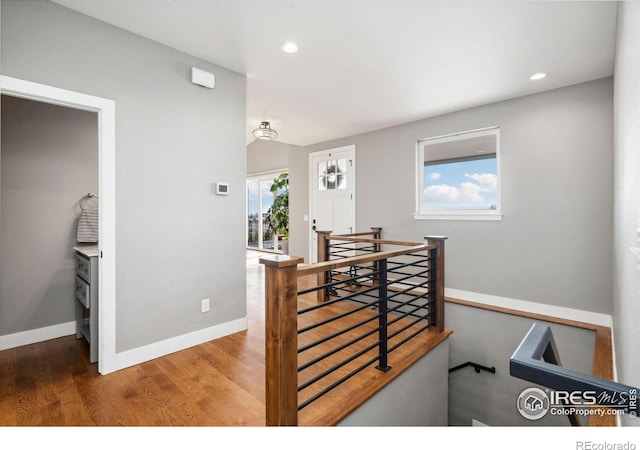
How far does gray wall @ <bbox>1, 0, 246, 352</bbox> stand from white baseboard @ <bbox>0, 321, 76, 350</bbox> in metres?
1.16

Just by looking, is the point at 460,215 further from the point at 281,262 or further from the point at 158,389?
the point at 158,389

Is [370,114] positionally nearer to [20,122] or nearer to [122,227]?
[122,227]

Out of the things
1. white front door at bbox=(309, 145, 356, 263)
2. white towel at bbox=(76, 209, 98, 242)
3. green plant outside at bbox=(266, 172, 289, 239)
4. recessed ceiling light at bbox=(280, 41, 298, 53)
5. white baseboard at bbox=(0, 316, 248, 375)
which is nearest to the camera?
white baseboard at bbox=(0, 316, 248, 375)

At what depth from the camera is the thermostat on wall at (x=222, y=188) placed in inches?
112

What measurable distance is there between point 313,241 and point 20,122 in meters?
4.31

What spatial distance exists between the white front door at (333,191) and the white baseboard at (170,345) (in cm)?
265

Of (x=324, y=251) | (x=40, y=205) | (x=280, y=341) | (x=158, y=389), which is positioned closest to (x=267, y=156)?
(x=324, y=251)

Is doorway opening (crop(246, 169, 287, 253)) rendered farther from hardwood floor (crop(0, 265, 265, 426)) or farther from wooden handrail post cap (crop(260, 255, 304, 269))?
wooden handrail post cap (crop(260, 255, 304, 269))

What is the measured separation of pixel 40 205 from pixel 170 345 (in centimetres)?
182

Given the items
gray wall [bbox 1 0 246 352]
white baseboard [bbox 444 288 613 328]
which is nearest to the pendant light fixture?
gray wall [bbox 1 0 246 352]

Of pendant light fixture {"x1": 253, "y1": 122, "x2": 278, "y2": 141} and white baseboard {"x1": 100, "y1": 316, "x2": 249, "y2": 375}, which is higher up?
pendant light fixture {"x1": 253, "y1": 122, "x2": 278, "y2": 141}

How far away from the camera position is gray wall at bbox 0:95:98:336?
2682mm

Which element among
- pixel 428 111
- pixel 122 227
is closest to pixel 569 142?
pixel 428 111
